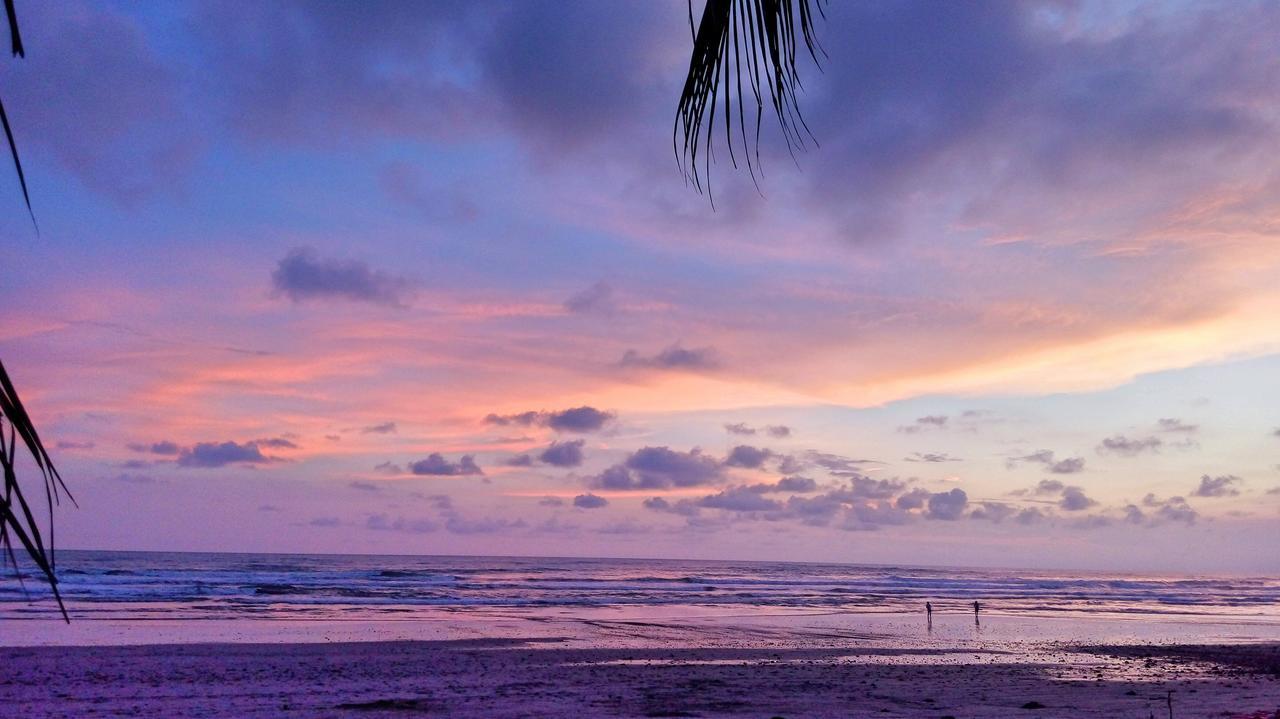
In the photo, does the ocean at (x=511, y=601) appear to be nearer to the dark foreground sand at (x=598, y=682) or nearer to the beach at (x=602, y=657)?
the beach at (x=602, y=657)

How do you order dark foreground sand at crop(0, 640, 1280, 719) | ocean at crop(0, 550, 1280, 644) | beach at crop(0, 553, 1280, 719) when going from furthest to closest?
ocean at crop(0, 550, 1280, 644) → beach at crop(0, 553, 1280, 719) → dark foreground sand at crop(0, 640, 1280, 719)

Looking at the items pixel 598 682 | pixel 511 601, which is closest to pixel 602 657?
pixel 598 682

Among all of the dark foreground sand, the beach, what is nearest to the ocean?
the beach

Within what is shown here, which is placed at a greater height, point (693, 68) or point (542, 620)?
point (693, 68)

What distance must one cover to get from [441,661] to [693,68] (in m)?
18.4

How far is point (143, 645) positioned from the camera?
790 inches

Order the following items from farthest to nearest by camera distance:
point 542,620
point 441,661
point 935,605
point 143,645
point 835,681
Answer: point 935,605
point 542,620
point 143,645
point 441,661
point 835,681

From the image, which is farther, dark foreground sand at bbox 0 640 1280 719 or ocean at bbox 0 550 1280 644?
ocean at bbox 0 550 1280 644

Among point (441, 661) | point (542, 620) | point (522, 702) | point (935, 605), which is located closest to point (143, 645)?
point (441, 661)

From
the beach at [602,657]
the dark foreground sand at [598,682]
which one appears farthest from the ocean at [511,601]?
the dark foreground sand at [598,682]

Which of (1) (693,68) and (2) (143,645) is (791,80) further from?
(2) (143,645)

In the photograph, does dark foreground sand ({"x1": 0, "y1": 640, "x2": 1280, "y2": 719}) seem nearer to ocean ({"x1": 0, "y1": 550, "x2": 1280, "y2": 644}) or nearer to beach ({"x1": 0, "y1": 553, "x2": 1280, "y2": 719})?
beach ({"x1": 0, "y1": 553, "x2": 1280, "y2": 719})

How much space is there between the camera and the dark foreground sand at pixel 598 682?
42.6ft

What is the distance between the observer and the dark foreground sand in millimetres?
12977
